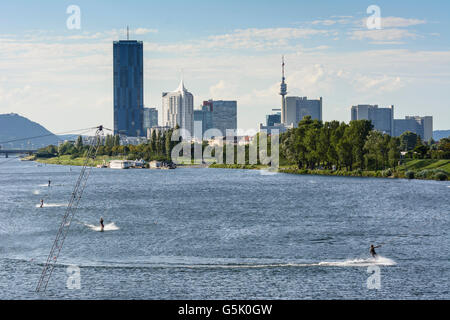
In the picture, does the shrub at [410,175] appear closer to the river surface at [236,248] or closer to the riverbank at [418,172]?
Answer: the riverbank at [418,172]

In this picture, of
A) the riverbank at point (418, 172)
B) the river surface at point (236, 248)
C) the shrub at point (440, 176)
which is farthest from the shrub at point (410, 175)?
the river surface at point (236, 248)

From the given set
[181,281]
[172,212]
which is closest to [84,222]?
[172,212]

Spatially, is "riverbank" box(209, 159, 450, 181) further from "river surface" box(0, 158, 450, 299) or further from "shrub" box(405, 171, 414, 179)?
"river surface" box(0, 158, 450, 299)

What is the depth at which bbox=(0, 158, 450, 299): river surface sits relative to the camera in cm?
4997

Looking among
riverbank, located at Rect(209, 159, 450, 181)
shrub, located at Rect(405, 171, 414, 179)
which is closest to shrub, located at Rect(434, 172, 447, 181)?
riverbank, located at Rect(209, 159, 450, 181)

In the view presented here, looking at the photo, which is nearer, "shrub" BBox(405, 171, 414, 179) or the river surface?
the river surface

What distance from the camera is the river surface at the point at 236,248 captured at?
164 ft

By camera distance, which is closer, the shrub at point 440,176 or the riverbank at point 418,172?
the shrub at point 440,176

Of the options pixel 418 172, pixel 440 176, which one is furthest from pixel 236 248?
pixel 418 172

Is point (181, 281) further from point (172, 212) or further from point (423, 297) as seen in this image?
point (172, 212)

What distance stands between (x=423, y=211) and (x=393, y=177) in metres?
87.5

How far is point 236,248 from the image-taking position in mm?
66688

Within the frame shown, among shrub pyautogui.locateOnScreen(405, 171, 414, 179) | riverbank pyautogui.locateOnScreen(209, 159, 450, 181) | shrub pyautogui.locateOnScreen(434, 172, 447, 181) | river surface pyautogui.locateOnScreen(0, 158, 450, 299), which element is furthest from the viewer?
shrub pyautogui.locateOnScreen(405, 171, 414, 179)

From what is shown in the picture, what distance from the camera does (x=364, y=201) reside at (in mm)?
116375
